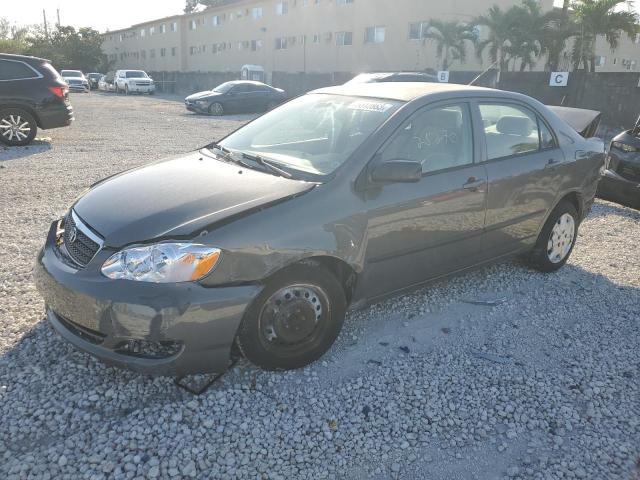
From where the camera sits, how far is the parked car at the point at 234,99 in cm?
2062

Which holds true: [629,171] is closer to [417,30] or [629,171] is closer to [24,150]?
[24,150]

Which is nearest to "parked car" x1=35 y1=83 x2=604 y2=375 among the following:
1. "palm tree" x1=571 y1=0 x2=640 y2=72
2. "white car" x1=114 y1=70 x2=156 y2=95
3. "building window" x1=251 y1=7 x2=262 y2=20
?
"palm tree" x1=571 y1=0 x2=640 y2=72

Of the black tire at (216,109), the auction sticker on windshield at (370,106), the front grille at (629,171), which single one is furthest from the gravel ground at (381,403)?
the black tire at (216,109)

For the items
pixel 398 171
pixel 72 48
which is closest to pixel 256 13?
pixel 72 48

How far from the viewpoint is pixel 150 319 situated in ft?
8.39

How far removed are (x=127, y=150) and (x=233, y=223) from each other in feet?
30.5

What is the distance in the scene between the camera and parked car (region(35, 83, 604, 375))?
2639mm

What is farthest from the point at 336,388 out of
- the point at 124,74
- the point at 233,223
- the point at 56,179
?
the point at 124,74

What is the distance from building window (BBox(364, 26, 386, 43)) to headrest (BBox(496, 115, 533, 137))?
2852 cm

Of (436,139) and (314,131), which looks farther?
(314,131)

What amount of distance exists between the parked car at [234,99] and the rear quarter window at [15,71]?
10374 mm

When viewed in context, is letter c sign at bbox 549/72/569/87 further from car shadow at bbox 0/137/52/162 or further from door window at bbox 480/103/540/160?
car shadow at bbox 0/137/52/162

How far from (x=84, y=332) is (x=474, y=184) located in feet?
9.10

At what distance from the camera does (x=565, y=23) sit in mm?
23047
